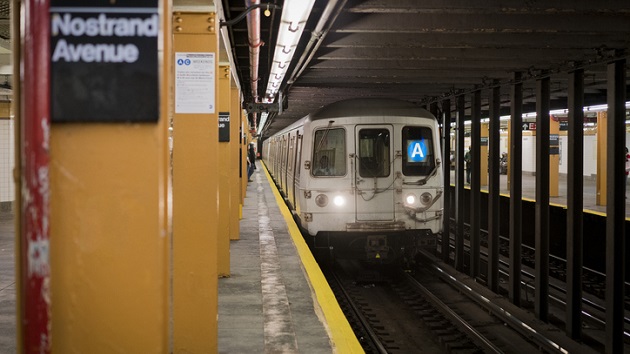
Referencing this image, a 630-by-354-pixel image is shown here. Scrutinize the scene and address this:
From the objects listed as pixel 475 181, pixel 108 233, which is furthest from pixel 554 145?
pixel 108 233

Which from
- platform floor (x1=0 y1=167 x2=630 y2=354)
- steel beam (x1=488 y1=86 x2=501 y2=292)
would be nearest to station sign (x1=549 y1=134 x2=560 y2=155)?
steel beam (x1=488 y1=86 x2=501 y2=292)

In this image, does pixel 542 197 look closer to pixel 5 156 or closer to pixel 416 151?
pixel 416 151

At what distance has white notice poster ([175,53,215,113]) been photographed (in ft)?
14.9

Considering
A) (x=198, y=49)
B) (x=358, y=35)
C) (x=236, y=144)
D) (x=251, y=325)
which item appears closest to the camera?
(x=198, y=49)

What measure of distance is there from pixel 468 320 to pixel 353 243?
218 cm

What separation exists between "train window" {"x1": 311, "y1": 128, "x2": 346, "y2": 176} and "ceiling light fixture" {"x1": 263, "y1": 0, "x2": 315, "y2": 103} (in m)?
1.40

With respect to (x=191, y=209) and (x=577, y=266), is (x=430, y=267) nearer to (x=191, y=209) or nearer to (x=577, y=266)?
(x=577, y=266)

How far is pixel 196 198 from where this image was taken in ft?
15.1

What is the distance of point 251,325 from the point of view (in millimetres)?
5727

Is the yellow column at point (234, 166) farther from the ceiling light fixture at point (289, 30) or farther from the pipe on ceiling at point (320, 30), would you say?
the pipe on ceiling at point (320, 30)

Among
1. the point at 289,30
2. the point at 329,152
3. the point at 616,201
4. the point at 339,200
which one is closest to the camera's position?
the point at 289,30

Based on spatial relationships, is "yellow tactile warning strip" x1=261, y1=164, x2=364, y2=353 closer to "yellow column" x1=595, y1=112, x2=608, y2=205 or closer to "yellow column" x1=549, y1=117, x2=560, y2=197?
"yellow column" x1=595, y1=112, x2=608, y2=205

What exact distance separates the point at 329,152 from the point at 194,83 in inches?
221

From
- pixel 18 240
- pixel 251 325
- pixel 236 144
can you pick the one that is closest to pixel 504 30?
pixel 251 325
